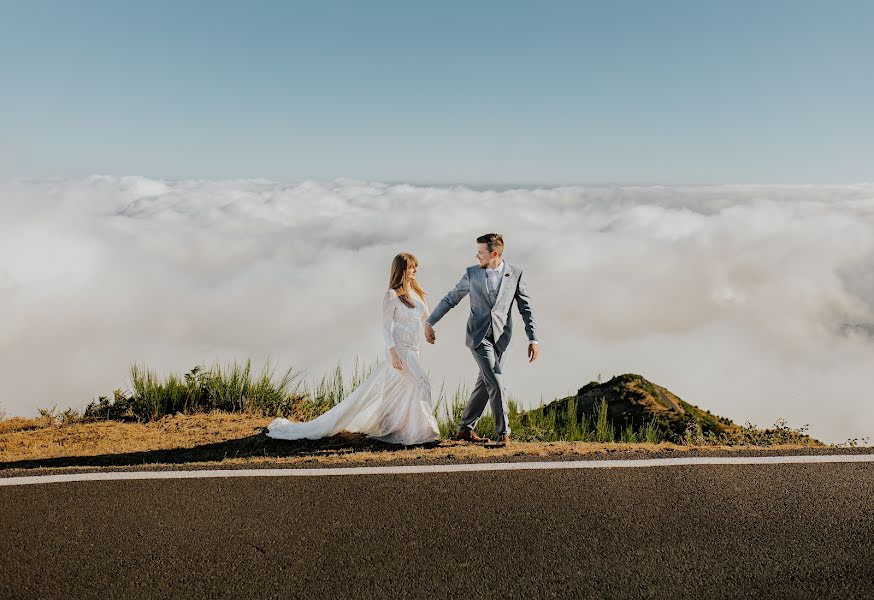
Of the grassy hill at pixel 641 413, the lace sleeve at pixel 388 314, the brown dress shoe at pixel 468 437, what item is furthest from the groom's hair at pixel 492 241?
the grassy hill at pixel 641 413

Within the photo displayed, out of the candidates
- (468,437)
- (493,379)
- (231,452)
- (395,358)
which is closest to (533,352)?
(493,379)

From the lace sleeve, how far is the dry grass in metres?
1.05

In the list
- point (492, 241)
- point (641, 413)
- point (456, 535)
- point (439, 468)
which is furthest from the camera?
point (641, 413)

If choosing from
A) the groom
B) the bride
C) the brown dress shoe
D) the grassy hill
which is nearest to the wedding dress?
the bride

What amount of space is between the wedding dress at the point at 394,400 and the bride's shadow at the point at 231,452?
4.6 inches

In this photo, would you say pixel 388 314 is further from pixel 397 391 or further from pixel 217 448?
pixel 217 448

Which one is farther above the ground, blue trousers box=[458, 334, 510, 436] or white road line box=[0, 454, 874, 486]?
blue trousers box=[458, 334, 510, 436]

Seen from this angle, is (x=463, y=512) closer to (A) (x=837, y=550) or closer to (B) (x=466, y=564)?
(B) (x=466, y=564)

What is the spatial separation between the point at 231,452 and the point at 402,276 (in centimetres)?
249

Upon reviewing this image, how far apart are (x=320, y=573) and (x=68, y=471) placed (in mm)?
3477

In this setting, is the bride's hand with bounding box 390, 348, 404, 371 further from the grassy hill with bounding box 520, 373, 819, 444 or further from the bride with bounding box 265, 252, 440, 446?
the grassy hill with bounding box 520, 373, 819, 444

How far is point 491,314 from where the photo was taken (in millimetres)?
8062

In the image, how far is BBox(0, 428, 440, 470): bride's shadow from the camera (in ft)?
25.6

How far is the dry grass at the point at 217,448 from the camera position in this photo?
7520mm
